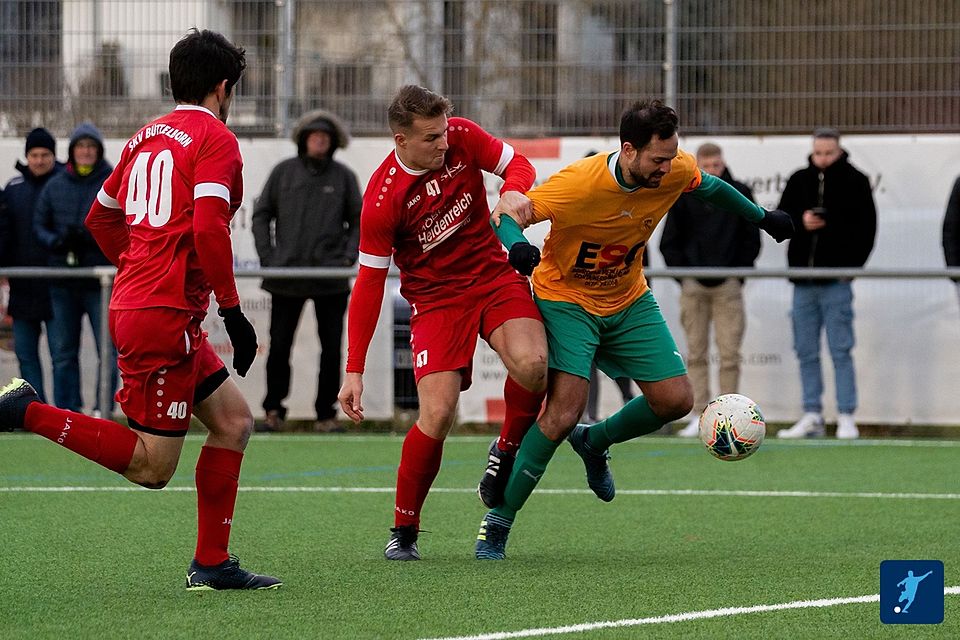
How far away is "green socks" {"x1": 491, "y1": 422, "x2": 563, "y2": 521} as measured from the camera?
6.71 metres

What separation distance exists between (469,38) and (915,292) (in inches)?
163

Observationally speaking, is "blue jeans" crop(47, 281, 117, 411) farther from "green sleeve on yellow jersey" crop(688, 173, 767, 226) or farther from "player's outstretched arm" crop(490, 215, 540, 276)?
"player's outstretched arm" crop(490, 215, 540, 276)

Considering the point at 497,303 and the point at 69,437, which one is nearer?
the point at 69,437

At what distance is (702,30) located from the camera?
503 inches

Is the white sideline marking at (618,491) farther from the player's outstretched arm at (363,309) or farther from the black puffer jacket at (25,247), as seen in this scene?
the black puffer jacket at (25,247)

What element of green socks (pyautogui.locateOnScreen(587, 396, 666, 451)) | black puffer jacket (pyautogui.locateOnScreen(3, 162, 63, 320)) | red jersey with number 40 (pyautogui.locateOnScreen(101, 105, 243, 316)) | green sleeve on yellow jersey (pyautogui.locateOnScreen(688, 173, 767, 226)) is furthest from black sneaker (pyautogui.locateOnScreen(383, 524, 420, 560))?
black puffer jacket (pyautogui.locateOnScreen(3, 162, 63, 320))

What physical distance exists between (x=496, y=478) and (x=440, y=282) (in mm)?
887

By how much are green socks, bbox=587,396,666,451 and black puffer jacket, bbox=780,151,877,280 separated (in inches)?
207

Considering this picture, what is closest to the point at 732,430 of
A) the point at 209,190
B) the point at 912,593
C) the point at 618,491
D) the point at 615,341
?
the point at 615,341

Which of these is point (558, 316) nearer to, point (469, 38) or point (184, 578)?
point (184, 578)

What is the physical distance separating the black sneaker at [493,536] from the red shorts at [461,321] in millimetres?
588

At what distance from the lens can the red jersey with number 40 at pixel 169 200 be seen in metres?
5.43

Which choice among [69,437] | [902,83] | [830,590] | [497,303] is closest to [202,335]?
[69,437]

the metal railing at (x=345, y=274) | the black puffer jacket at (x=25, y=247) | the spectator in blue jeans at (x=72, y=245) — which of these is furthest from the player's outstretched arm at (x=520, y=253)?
the black puffer jacket at (x=25, y=247)
